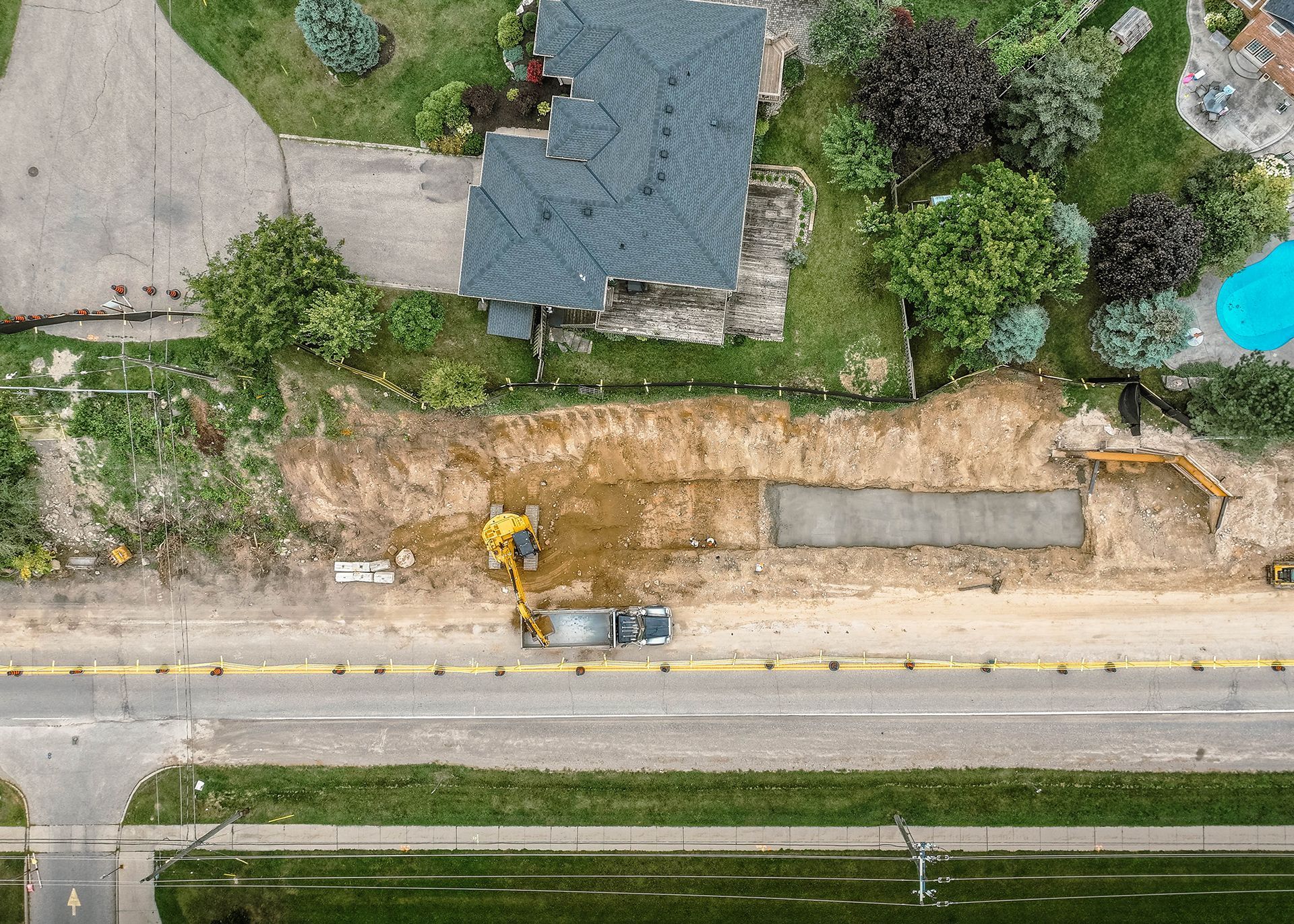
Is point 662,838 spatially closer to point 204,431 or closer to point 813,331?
point 813,331

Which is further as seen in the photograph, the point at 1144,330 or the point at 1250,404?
the point at 1144,330

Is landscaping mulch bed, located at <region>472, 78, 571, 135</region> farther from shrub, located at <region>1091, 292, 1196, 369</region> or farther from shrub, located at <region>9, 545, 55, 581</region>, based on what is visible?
shrub, located at <region>9, 545, 55, 581</region>

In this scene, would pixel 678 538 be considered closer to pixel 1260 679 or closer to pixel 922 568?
pixel 922 568

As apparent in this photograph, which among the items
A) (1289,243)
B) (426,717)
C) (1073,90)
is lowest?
(426,717)

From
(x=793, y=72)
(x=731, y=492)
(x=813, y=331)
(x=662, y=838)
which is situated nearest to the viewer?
(x=793, y=72)

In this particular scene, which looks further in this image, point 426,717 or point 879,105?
point 426,717

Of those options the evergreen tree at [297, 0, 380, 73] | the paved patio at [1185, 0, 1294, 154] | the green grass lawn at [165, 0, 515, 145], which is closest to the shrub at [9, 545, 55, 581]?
the green grass lawn at [165, 0, 515, 145]

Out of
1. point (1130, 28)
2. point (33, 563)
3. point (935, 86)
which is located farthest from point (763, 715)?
point (1130, 28)

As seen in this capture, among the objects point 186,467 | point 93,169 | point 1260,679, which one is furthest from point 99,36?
point 1260,679
